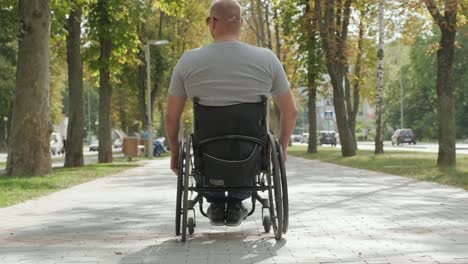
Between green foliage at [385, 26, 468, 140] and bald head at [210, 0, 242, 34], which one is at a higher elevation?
green foliage at [385, 26, 468, 140]

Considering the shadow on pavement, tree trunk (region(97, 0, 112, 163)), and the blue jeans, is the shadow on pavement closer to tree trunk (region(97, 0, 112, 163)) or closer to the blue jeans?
the blue jeans

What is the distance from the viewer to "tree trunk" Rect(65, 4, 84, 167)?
24.7m

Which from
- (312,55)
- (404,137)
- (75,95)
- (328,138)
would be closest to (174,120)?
(75,95)

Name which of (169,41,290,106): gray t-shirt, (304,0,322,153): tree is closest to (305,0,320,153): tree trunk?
(304,0,322,153): tree

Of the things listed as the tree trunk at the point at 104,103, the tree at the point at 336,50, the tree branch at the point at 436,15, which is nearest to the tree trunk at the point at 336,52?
the tree at the point at 336,50

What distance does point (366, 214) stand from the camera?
826 centimetres

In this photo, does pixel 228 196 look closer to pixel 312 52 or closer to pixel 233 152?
pixel 233 152

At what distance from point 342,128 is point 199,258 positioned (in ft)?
84.2

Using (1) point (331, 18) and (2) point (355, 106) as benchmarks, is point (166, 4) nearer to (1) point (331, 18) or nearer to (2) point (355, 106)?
(1) point (331, 18)

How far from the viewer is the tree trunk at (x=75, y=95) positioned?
24.7m

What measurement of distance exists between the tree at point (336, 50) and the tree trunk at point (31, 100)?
1473 cm

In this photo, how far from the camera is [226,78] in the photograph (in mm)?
5824

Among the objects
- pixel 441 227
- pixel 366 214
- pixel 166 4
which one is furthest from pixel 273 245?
pixel 166 4

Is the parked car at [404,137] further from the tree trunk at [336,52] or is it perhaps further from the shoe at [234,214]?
the shoe at [234,214]
